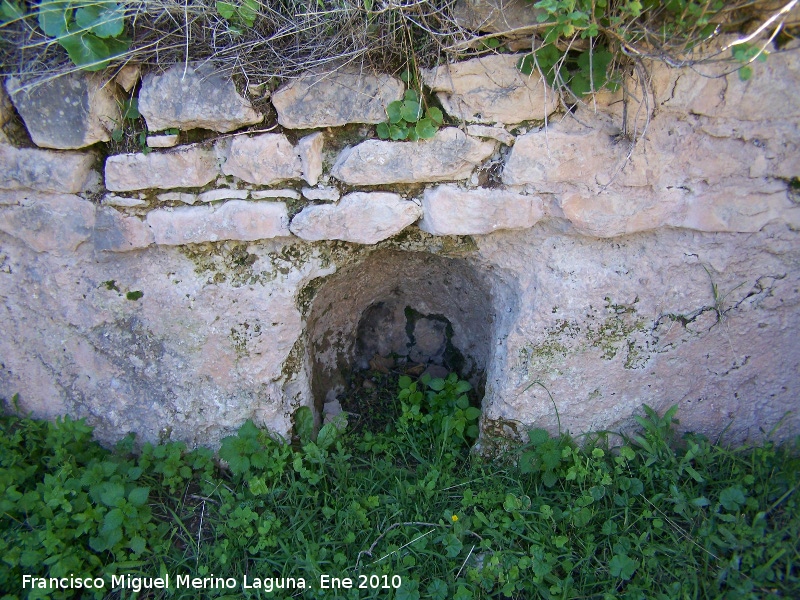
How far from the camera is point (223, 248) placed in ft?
6.09

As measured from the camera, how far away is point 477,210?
5.59 feet

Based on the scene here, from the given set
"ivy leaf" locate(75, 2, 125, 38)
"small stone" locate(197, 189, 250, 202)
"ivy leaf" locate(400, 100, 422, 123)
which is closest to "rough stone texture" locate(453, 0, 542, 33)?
"ivy leaf" locate(400, 100, 422, 123)

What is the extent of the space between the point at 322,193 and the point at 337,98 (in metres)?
0.29

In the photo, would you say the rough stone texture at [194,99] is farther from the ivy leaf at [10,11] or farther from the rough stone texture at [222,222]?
the ivy leaf at [10,11]

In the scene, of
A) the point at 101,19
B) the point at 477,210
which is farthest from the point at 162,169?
the point at 477,210

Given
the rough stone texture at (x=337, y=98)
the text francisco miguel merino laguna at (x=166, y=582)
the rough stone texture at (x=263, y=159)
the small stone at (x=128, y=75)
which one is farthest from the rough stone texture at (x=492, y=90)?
the text francisco miguel merino laguna at (x=166, y=582)

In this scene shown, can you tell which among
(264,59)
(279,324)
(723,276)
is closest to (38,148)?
(264,59)

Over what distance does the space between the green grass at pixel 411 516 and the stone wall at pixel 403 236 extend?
138 mm

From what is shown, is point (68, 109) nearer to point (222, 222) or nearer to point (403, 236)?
point (222, 222)

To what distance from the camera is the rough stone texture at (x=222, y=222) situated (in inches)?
68.6

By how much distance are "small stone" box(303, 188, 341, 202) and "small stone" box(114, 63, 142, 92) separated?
0.60m

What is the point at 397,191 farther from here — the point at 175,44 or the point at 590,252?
the point at 175,44

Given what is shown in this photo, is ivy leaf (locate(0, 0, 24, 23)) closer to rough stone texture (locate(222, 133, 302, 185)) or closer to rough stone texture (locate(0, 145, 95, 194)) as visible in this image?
rough stone texture (locate(0, 145, 95, 194))

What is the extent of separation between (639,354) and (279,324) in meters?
1.22
